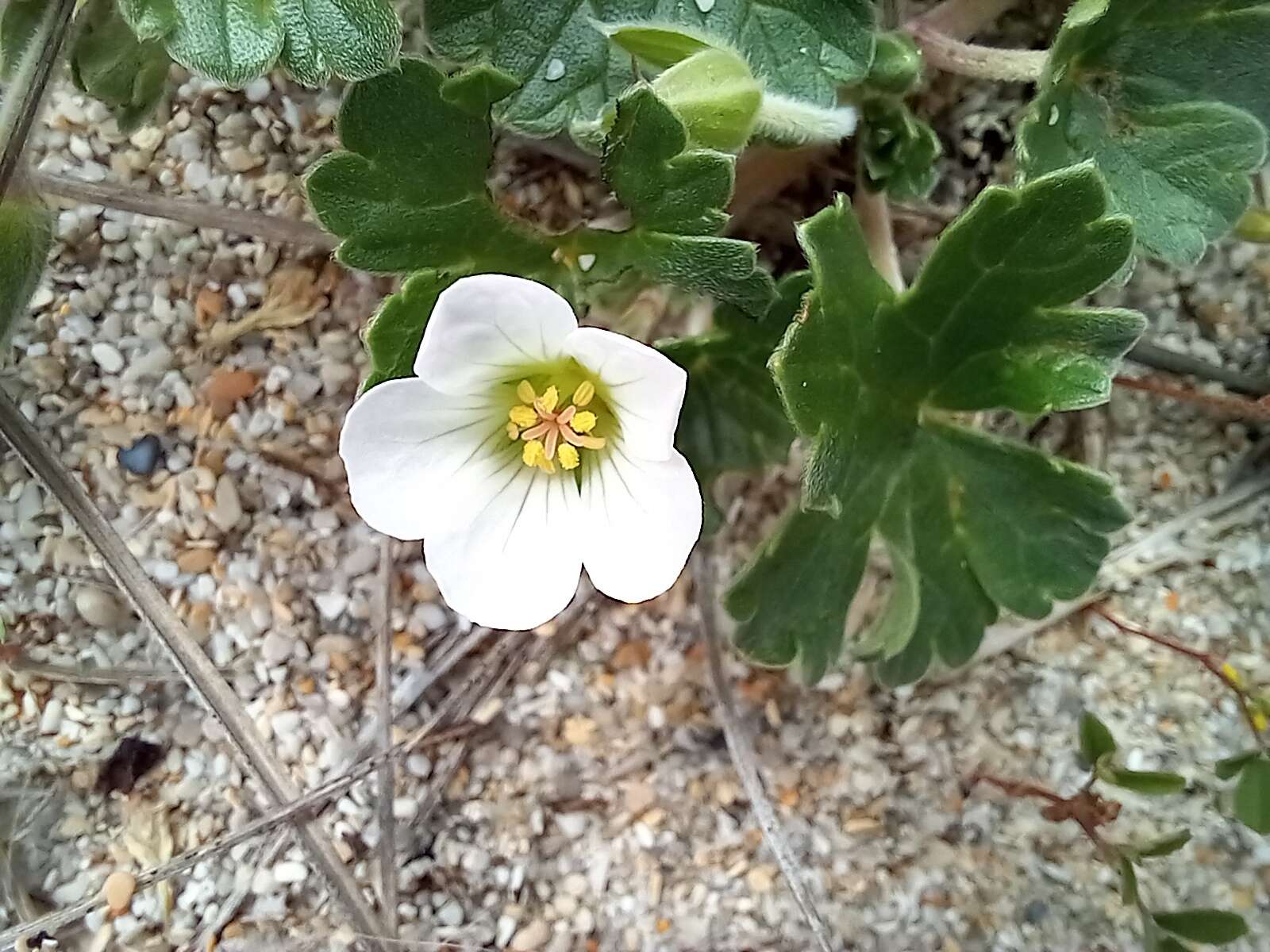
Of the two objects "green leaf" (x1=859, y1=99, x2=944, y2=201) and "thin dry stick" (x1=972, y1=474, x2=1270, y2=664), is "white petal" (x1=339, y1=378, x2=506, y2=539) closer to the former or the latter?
"green leaf" (x1=859, y1=99, x2=944, y2=201)

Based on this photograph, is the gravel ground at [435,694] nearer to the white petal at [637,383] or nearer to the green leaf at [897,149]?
the green leaf at [897,149]

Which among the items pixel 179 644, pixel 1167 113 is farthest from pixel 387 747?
pixel 1167 113

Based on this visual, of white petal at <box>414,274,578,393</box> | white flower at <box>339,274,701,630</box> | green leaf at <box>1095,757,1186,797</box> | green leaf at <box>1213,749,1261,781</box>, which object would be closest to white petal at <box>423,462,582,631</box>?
white flower at <box>339,274,701,630</box>

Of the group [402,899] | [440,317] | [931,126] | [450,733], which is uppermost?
[440,317]

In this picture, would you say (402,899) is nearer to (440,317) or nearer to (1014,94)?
(440,317)

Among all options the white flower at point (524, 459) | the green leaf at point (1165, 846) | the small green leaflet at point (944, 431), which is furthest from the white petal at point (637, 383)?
the green leaf at point (1165, 846)

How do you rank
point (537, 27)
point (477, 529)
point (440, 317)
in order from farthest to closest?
point (537, 27) < point (477, 529) < point (440, 317)

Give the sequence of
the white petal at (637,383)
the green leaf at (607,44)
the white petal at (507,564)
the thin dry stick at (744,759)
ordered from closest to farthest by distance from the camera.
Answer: the white petal at (637,383) < the white petal at (507,564) < the green leaf at (607,44) < the thin dry stick at (744,759)

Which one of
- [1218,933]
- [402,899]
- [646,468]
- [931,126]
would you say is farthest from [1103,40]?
[402,899]
